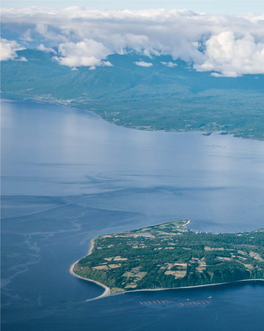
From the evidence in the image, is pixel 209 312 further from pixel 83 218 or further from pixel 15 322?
pixel 83 218

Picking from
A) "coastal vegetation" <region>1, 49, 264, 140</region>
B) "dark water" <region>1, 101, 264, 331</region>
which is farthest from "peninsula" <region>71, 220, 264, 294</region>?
"coastal vegetation" <region>1, 49, 264, 140</region>

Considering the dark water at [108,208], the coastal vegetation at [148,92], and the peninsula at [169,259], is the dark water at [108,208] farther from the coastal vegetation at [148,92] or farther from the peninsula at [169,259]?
the coastal vegetation at [148,92]

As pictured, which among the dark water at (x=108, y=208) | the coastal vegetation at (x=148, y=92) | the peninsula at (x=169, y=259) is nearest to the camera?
the dark water at (x=108, y=208)

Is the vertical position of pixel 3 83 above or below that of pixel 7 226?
above

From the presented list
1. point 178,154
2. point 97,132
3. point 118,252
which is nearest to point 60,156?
point 178,154

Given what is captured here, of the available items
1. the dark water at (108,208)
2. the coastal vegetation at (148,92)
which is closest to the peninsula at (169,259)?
the dark water at (108,208)
